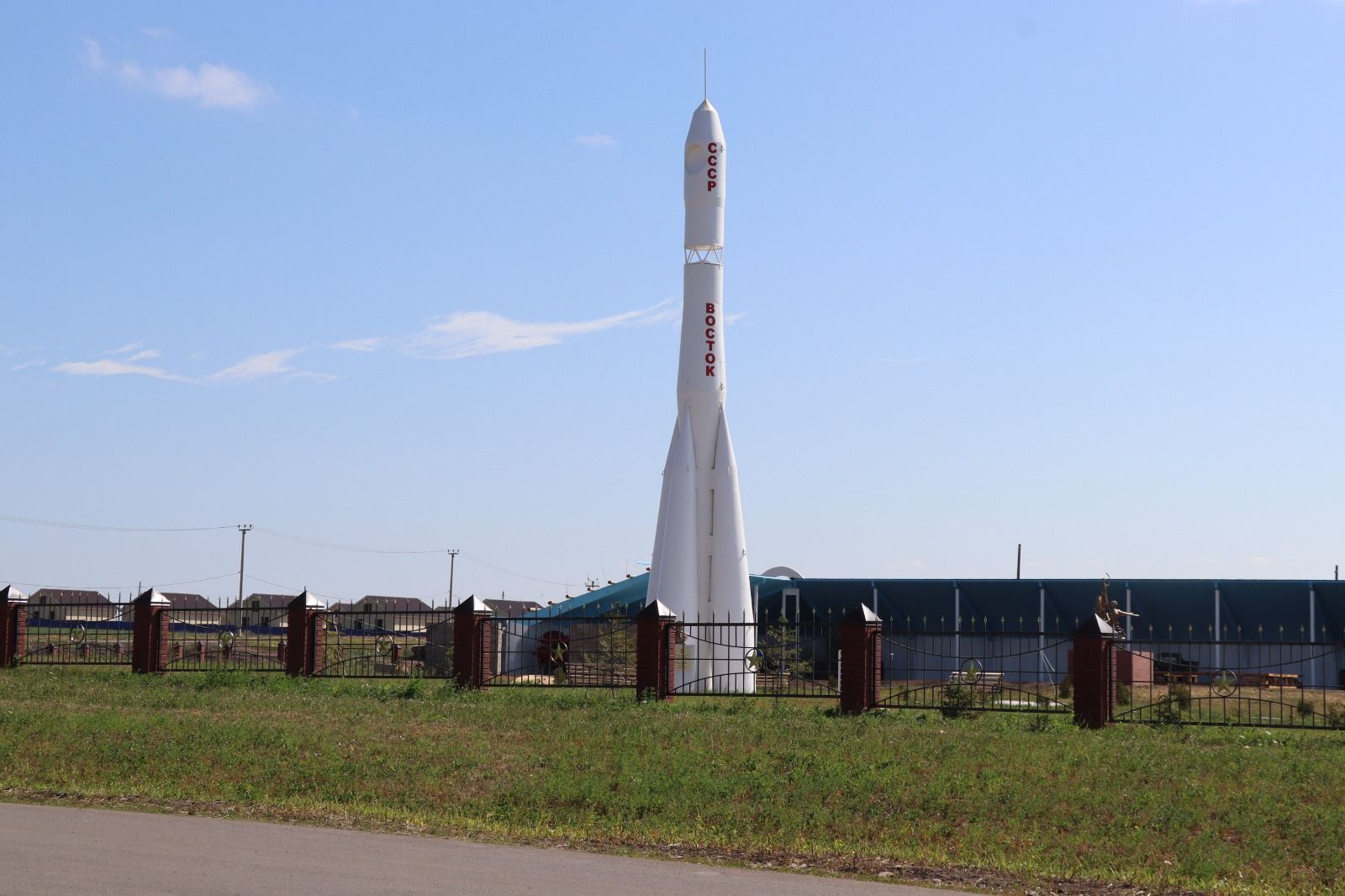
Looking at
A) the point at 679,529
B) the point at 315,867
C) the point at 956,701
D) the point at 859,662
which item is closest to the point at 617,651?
the point at 679,529

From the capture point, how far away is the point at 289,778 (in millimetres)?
15320

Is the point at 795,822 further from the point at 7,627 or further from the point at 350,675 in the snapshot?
the point at 7,627

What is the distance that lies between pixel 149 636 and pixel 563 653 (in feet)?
33.5

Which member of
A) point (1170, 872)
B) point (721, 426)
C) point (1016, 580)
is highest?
point (721, 426)

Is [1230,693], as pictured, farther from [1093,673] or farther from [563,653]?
[563,653]

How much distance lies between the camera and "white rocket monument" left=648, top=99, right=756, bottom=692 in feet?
109

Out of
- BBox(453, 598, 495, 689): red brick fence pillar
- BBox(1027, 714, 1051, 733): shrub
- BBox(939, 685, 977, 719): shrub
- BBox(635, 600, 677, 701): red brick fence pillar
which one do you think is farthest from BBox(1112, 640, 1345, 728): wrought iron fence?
BBox(453, 598, 495, 689): red brick fence pillar

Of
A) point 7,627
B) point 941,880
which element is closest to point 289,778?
point 941,880

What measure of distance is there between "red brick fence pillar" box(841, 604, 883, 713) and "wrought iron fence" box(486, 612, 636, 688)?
4540 millimetres

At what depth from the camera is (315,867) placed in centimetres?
1033

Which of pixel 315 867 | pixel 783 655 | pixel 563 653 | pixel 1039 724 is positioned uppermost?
pixel 783 655

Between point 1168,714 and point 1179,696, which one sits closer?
point 1168,714

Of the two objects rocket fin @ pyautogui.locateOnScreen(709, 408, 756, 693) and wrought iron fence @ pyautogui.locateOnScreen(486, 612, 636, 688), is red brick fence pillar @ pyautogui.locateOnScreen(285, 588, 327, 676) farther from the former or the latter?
rocket fin @ pyautogui.locateOnScreen(709, 408, 756, 693)

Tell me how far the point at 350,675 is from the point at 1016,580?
2355 cm
